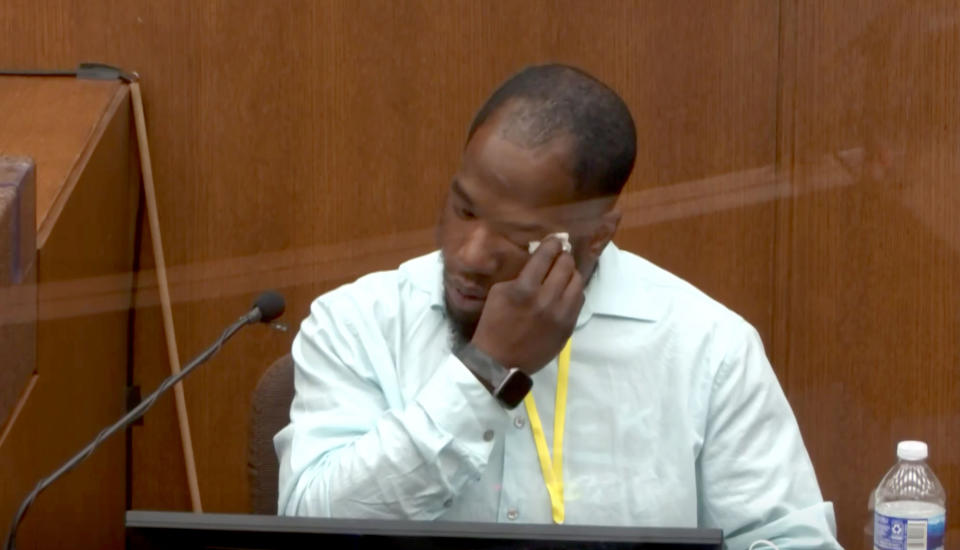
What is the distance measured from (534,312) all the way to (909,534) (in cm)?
73

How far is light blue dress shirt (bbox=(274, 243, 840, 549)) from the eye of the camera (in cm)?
188

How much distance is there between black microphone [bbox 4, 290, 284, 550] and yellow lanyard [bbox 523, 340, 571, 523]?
1.22 feet

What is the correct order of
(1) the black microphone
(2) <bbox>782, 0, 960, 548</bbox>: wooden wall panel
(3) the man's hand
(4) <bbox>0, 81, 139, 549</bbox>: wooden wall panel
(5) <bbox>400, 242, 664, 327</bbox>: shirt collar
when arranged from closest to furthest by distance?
(1) the black microphone
(3) the man's hand
(5) <bbox>400, 242, 664, 327</bbox>: shirt collar
(4) <bbox>0, 81, 139, 549</bbox>: wooden wall panel
(2) <bbox>782, 0, 960, 548</bbox>: wooden wall panel

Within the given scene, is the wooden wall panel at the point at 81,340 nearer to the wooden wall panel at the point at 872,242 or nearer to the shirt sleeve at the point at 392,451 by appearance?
the shirt sleeve at the point at 392,451

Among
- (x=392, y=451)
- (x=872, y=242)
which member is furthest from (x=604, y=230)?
(x=872, y=242)

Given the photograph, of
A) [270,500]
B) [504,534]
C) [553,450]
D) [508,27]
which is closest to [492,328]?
[553,450]

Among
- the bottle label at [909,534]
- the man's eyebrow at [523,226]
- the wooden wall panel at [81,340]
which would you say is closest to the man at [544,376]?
the man's eyebrow at [523,226]

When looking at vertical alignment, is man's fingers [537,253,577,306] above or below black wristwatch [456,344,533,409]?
above

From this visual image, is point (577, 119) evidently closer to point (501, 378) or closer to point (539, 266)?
point (539, 266)

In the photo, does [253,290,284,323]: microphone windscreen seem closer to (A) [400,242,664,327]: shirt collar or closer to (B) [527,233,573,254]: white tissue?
(A) [400,242,664,327]: shirt collar

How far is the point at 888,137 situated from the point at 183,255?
5.21 ft

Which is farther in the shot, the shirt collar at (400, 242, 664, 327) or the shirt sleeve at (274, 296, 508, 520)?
the shirt collar at (400, 242, 664, 327)

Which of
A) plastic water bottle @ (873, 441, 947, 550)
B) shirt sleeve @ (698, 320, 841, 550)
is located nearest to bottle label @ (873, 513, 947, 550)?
plastic water bottle @ (873, 441, 947, 550)

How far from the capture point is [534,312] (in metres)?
1.88
